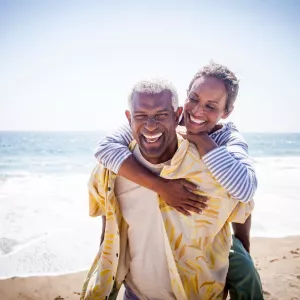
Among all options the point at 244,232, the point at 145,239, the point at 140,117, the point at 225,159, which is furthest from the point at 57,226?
the point at 225,159

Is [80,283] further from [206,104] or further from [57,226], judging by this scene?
[206,104]

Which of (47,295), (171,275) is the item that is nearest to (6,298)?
(47,295)

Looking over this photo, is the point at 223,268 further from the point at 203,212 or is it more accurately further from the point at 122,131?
the point at 122,131

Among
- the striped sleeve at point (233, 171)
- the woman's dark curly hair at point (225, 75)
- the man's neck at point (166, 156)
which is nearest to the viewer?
the striped sleeve at point (233, 171)

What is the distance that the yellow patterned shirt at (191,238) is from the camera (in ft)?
6.67

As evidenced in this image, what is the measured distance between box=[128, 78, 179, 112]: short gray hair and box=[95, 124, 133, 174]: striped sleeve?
0.30m

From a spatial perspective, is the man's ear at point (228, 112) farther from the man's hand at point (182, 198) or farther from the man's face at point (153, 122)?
the man's hand at point (182, 198)

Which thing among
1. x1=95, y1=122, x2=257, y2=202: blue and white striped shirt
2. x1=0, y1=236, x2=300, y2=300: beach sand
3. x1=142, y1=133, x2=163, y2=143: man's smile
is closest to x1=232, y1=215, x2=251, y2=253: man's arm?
x1=95, y1=122, x2=257, y2=202: blue and white striped shirt

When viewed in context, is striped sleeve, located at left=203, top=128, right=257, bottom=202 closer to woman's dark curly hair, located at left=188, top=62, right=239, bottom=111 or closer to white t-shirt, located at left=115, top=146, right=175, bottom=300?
white t-shirt, located at left=115, top=146, right=175, bottom=300

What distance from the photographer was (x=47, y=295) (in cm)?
381

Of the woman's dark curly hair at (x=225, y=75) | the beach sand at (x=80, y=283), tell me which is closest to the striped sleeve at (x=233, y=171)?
the woman's dark curly hair at (x=225, y=75)

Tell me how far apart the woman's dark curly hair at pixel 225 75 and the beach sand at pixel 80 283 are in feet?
9.01

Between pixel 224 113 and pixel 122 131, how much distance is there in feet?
3.48

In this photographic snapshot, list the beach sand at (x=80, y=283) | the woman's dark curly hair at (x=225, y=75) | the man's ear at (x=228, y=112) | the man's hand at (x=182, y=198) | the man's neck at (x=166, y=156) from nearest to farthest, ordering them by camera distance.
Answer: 1. the man's hand at (x=182, y=198)
2. the man's neck at (x=166, y=156)
3. the woman's dark curly hair at (x=225, y=75)
4. the man's ear at (x=228, y=112)
5. the beach sand at (x=80, y=283)
